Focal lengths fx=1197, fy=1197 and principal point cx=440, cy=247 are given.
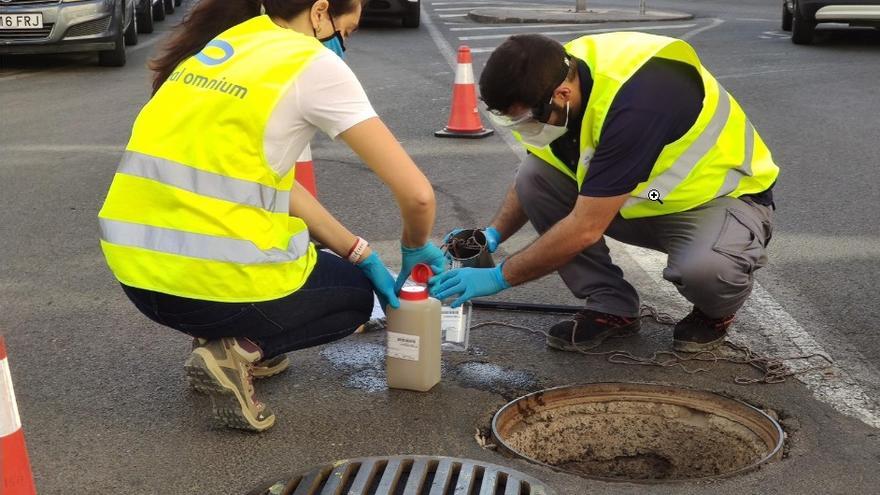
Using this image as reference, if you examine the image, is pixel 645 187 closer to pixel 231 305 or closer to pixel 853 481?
pixel 853 481

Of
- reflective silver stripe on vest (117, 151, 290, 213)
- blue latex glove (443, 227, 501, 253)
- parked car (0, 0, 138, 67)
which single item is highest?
reflective silver stripe on vest (117, 151, 290, 213)

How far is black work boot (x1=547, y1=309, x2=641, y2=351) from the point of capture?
4.51 m

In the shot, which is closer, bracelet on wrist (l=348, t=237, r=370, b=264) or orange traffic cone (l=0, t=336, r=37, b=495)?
orange traffic cone (l=0, t=336, r=37, b=495)

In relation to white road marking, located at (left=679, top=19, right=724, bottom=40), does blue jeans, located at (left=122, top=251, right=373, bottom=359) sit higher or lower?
higher

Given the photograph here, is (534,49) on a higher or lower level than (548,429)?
higher

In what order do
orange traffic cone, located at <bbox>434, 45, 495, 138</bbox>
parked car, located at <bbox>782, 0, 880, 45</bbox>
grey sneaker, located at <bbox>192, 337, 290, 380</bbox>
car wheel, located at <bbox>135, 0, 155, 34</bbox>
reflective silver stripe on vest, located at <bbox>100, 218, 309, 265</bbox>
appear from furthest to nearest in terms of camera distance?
car wheel, located at <bbox>135, 0, 155, 34</bbox>, parked car, located at <bbox>782, 0, 880, 45</bbox>, orange traffic cone, located at <bbox>434, 45, 495, 138</bbox>, grey sneaker, located at <bbox>192, 337, 290, 380</bbox>, reflective silver stripe on vest, located at <bbox>100, 218, 309, 265</bbox>

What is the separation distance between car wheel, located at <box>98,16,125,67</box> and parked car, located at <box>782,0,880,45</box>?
25.6 feet

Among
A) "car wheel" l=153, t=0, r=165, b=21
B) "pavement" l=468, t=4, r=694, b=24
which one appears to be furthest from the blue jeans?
"pavement" l=468, t=4, r=694, b=24

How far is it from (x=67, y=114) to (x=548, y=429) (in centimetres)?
723

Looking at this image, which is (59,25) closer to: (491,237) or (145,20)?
(145,20)

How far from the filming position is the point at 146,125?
352 cm

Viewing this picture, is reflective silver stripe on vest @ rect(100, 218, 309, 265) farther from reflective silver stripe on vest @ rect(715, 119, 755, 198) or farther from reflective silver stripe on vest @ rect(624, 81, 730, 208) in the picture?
reflective silver stripe on vest @ rect(715, 119, 755, 198)

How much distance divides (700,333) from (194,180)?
6.55 feet

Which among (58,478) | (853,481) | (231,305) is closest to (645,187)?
(853,481)
